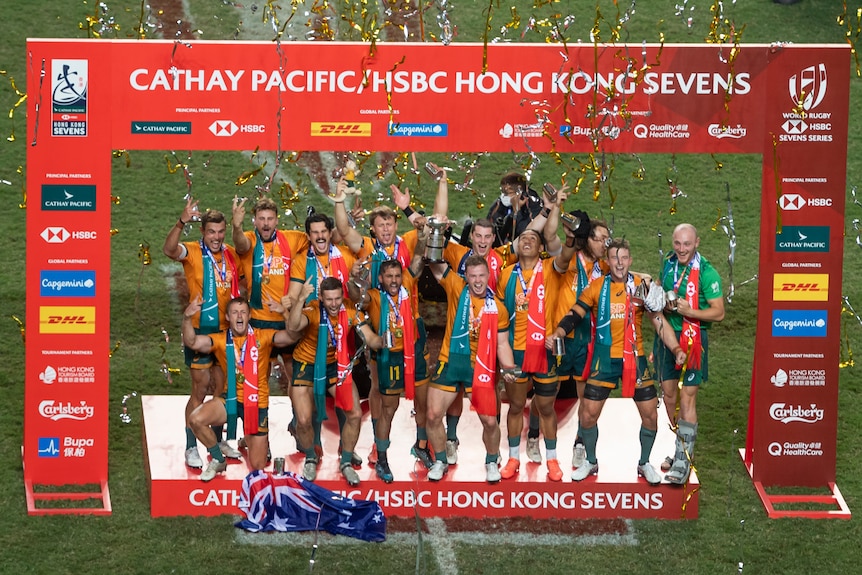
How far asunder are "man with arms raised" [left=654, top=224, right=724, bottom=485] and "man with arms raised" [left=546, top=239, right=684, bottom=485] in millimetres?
138

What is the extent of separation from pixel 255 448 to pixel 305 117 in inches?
87.6

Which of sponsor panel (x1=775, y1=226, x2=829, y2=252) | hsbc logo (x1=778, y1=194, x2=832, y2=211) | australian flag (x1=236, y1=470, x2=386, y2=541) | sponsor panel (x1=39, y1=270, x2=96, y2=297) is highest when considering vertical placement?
hsbc logo (x1=778, y1=194, x2=832, y2=211)

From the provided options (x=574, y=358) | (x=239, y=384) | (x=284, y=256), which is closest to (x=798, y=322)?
(x=574, y=358)

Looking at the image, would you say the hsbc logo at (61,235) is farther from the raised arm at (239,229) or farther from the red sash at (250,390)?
the red sash at (250,390)

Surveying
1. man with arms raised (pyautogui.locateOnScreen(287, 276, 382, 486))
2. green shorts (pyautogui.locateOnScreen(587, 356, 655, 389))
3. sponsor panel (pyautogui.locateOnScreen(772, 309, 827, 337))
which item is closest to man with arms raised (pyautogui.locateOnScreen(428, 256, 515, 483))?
man with arms raised (pyautogui.locateOnScreen(287, 276, 382, 486))

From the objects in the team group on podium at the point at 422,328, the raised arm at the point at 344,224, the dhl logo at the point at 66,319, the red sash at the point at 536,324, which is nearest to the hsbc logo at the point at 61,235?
the dhl logo at the point at 66,319

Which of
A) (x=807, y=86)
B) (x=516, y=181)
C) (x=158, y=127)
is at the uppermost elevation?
(x=807, y=86)

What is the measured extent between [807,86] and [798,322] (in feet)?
5.37

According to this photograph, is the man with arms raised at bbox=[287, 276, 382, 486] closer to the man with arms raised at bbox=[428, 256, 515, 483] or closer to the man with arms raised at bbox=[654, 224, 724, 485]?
the man with arms raised at bbox=[428, 256, 515, 483]

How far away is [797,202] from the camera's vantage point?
39.5 feet

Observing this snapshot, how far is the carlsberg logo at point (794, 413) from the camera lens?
487 inches

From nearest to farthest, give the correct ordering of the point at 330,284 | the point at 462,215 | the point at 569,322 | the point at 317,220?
the point at 330,284 < the point at 317,220 < the point at 569,322 < the point at 462,215

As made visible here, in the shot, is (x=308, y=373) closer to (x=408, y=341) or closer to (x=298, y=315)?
(x=298, y=315)

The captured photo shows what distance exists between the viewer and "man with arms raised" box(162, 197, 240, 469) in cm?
1202
